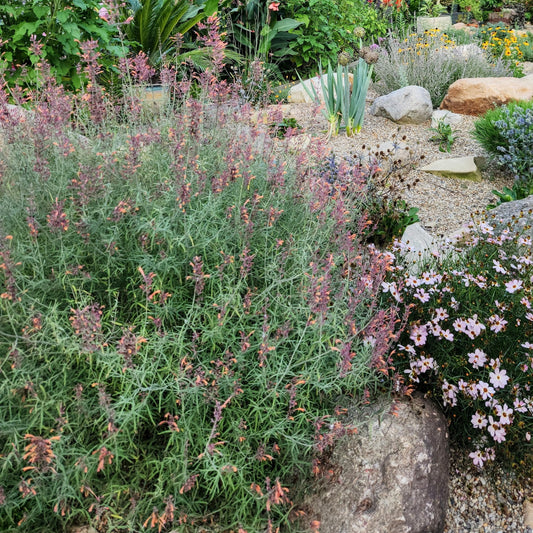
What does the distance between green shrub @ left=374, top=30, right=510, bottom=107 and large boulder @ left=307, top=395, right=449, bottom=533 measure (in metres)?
6.53

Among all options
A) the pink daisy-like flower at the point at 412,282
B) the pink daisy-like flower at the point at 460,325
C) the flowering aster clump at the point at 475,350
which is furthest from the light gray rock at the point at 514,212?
the pink daisy-like flower at the point at 460,325

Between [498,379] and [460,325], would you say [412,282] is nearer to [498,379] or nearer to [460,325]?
[460,325]

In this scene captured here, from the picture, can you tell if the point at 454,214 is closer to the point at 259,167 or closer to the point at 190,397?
the point at 259,167

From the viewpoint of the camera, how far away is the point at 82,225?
6.60ft

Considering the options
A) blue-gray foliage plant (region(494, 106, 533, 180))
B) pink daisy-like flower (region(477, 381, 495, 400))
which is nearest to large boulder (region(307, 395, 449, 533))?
pink daisy-like flower (region(477, 381, 495, 400))

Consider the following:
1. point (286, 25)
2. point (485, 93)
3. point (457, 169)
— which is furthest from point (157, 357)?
point (286, 25)

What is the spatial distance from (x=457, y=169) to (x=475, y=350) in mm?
3361

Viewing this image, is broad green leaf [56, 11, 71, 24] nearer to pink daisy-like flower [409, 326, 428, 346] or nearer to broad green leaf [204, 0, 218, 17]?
broad green leaf [204, 0, 218, 17]

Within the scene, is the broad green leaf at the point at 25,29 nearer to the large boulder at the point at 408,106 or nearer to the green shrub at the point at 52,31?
the green shrub at the point at 52,31

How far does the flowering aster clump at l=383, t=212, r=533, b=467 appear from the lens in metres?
2.31

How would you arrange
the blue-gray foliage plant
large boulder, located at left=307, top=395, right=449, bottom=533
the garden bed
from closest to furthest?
large boulder, located at left=307, top=395, right=449, bottom=533 → the garden bed → the blue-gray foliage plant

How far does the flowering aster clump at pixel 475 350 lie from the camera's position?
231cm

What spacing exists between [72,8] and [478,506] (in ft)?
18.1

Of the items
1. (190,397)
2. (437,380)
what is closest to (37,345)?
(190,397)
